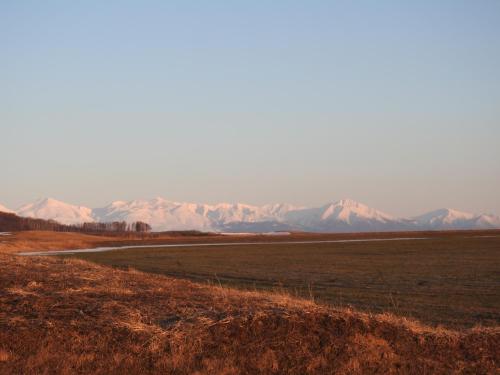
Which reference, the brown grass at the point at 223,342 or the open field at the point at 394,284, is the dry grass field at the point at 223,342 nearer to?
the brown grass at the point at 223,342

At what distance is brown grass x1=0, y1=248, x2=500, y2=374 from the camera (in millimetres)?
10328

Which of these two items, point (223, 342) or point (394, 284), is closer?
point (223, 342)

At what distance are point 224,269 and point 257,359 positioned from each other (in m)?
32.7

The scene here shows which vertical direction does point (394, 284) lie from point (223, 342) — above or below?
below

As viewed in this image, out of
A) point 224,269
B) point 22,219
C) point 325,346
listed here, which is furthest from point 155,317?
point 22,219

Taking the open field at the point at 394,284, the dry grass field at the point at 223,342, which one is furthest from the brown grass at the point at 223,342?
the open field at the point at 394,284

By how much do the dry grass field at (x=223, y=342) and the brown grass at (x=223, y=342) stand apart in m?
0.02

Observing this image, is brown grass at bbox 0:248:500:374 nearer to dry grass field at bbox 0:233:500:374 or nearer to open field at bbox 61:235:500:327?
dry grass field at bbox 0:233:500:374

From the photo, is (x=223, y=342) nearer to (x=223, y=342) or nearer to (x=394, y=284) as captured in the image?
(x=223, y=342)

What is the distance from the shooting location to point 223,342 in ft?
36.2

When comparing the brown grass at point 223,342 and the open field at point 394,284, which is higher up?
the brown grass at point 223,342

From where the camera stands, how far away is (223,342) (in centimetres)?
1103

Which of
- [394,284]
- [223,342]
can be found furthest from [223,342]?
[394,284]

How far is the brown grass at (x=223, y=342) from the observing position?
10.3 m
